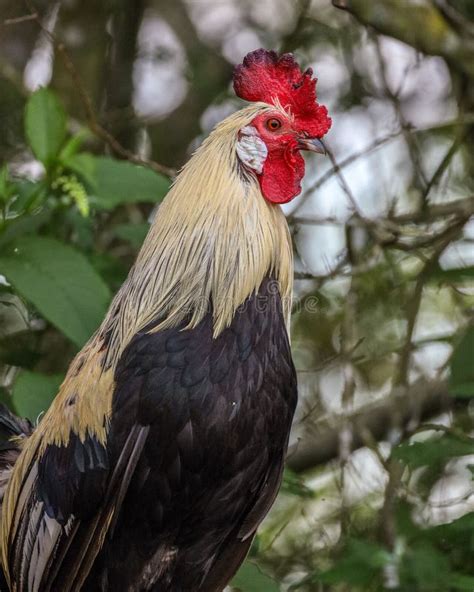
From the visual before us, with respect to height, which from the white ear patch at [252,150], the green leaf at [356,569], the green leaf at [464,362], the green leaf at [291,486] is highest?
the white ear patch at [252,150]

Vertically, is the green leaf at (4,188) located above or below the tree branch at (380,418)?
above

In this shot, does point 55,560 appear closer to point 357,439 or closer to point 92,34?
point 357,439

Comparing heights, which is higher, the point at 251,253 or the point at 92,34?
the point at 92,34

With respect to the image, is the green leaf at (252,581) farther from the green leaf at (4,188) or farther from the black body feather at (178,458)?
the green leaf at (4,188)

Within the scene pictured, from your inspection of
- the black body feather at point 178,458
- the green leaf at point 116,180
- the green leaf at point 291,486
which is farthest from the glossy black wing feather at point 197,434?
the green leaf at point 116,180

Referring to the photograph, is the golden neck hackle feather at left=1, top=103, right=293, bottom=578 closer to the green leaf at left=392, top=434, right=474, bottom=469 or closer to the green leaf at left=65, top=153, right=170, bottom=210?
the green leaf at left=65, top=153, right=170, bottom=210

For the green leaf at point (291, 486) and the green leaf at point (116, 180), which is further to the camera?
the green leaf at point (291, 486)

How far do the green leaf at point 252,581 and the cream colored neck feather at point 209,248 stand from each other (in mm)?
871

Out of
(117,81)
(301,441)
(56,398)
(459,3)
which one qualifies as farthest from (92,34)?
(56,398)

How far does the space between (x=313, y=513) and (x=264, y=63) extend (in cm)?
285

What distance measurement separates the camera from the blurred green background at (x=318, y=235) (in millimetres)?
3746

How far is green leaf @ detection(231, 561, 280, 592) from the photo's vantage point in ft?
11.7

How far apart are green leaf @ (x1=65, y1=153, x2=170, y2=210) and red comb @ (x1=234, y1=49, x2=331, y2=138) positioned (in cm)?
46

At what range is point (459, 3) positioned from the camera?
5.69 meters
